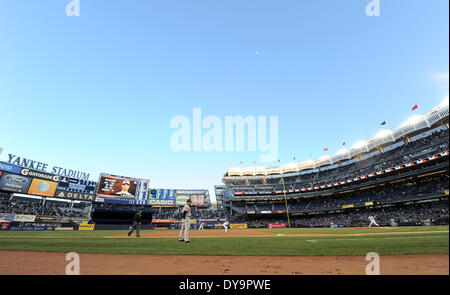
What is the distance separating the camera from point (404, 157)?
35750 mm

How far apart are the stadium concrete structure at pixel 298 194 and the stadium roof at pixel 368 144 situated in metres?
0.14

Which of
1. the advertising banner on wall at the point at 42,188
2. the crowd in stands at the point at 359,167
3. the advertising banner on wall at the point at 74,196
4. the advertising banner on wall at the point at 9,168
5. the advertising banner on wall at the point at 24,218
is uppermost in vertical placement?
the crowd in stands at the point at 359,167

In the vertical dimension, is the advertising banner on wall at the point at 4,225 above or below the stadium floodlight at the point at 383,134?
below

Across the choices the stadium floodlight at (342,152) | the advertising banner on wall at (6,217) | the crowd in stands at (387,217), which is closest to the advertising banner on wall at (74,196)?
the advertising banner on wall at (6,217)

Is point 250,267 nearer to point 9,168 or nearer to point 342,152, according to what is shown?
point 9,168

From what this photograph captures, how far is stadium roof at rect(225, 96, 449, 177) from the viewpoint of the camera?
3259 cm

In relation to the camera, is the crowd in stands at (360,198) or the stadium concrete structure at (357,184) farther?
the crowd in stands at (360,198)

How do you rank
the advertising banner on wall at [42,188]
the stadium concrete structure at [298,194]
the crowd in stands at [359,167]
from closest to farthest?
the crowd in stands at [359,167], the stadium concrete structure at [298,194], the advertising banner on wall at [42,188]

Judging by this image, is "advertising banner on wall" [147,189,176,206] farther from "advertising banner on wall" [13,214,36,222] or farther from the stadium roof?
"advertising banner on wall" [13,214,36,222]

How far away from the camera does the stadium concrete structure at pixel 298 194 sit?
32.0 metres

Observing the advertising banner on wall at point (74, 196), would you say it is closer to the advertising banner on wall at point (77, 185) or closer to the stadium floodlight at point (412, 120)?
the advertising banner on wall at point (77, 185)
